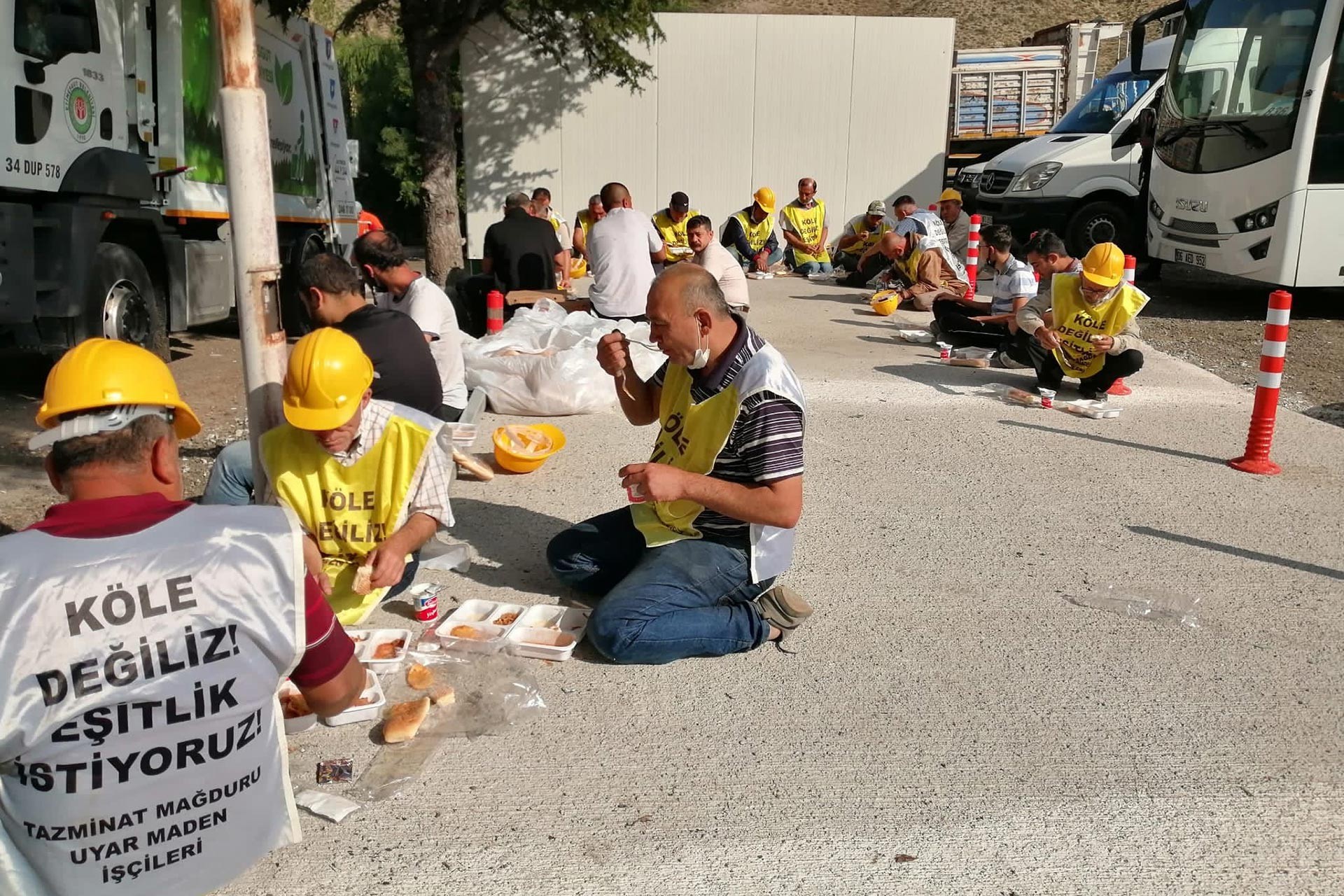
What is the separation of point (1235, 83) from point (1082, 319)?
6.31 m

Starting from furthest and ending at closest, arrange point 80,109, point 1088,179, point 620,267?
point 1088,179, point 620,267, point 80,109

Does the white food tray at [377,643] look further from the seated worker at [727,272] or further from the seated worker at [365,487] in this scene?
the seated worker at [727,272]

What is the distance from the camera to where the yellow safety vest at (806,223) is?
16.9 metres

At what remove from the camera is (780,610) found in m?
4.09

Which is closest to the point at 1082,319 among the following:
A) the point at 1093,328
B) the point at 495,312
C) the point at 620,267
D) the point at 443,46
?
the point at 1093,328

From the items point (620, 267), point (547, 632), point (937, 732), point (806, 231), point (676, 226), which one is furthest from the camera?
point (806, 231)

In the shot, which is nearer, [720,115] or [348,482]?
[348,482]

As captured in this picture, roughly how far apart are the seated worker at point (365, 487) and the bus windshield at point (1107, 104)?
14.1 meters

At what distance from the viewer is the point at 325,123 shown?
520 inches

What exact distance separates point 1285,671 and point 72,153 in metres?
7.55

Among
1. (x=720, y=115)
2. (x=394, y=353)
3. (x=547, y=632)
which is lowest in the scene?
(x=547, y=632)

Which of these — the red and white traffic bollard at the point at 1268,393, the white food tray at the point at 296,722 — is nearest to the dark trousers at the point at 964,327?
the red and white traffic bollard at the point at 1268,393

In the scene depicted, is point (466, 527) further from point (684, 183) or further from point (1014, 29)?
point (1014, 29)

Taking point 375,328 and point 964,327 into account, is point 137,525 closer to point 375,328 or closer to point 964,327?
point 375,328
